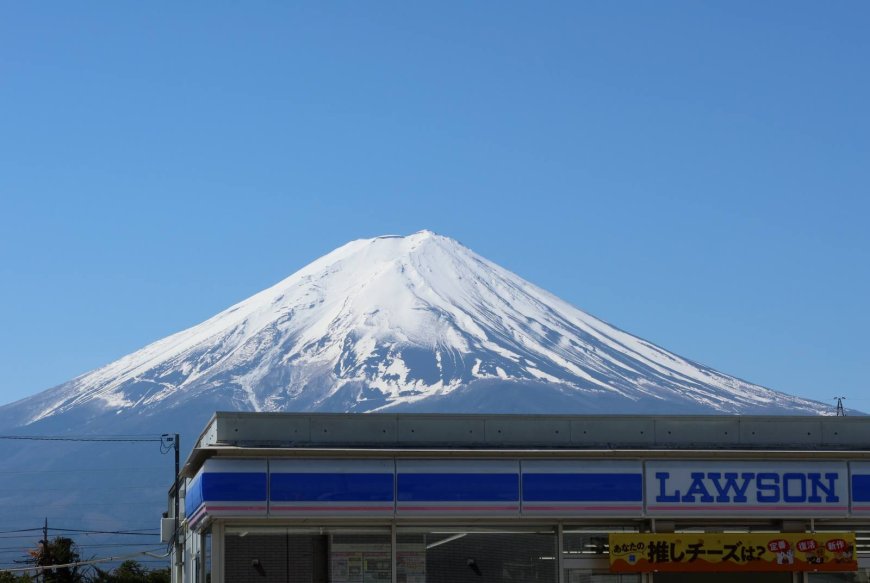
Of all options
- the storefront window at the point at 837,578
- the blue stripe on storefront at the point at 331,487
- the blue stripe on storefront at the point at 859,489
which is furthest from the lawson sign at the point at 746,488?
the blue stripe on storefront at the point at 331,487

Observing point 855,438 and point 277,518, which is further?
point 855,438

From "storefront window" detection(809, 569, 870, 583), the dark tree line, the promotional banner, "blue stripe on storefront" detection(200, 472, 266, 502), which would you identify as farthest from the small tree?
"storefront window" detection(809, 569, 870, 583)

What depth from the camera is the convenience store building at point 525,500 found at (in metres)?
26.1

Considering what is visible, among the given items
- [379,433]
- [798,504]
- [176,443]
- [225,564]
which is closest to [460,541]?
[379,433]

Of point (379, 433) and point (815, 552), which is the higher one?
point (379, 433)

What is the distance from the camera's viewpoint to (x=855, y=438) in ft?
92.4

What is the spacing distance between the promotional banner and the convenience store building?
24 mm

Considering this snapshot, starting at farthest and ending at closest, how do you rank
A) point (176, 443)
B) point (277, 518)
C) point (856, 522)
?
point (176, 443) → point (856, 522) → point (277, 518)

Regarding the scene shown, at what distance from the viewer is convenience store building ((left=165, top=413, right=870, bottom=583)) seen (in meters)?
26.1

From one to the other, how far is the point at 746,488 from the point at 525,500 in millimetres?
3786

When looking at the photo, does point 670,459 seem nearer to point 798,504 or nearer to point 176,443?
point 798,504

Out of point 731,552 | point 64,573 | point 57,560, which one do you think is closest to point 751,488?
point 731,552

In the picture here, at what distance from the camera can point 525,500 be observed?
86.7ft

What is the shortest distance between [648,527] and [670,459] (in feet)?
4.06
